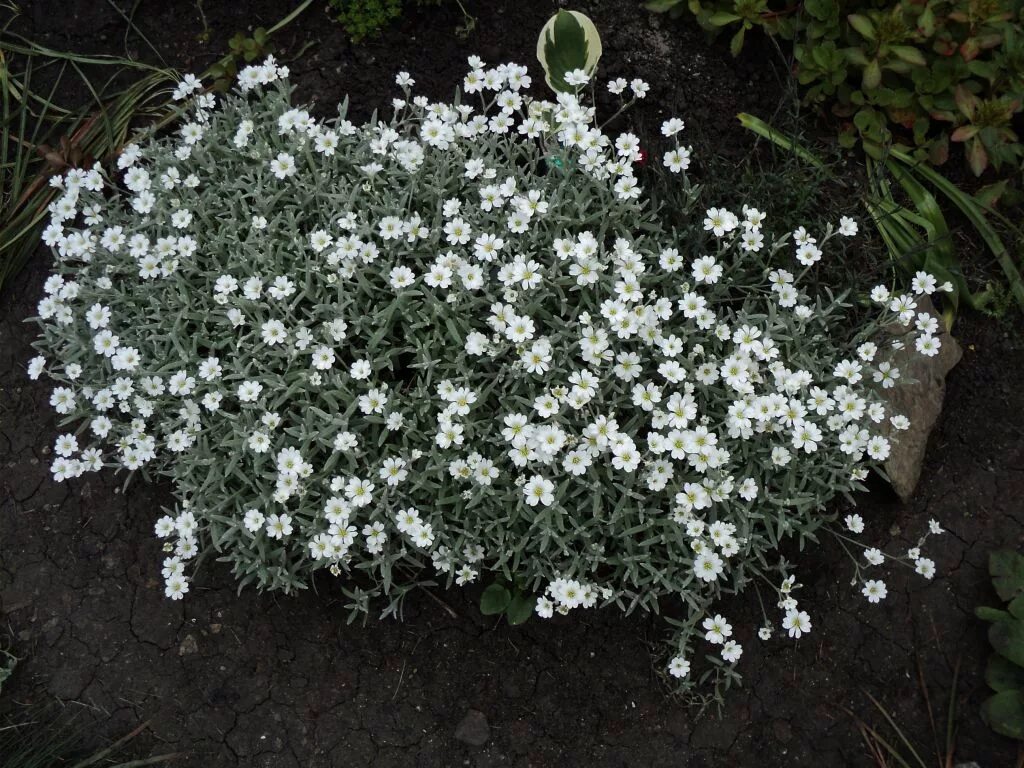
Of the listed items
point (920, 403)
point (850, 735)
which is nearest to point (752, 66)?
point (920, 403)

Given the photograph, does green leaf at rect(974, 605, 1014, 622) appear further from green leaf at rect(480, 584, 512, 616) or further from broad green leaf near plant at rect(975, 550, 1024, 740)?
green leaf at rect(480, 584, 512, 616)

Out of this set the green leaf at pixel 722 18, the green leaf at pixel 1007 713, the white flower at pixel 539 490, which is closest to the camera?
the white flower at pixel 539 490

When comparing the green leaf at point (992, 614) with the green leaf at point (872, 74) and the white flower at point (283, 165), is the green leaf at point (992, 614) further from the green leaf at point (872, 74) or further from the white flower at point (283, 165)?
the white flower at point (283, 165)

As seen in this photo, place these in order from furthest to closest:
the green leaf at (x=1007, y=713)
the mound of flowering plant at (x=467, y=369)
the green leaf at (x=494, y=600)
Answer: the green leaf at (x=494, y=600) < the green leaf at (x=1007, y=713) < the mound of flowering plant at (x=467, y=369)

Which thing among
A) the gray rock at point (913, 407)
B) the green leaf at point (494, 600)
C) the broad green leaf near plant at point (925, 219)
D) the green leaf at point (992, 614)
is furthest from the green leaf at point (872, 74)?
the green leaf at point (494, 600)

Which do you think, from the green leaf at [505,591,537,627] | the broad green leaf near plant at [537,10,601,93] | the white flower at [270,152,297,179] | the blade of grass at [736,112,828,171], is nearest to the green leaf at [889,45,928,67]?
the blade of grass at [736,112,828,171]

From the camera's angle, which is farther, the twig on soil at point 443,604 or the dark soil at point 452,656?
the twig on soil at point 443,604

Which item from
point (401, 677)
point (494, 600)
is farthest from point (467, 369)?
point (401, 677)

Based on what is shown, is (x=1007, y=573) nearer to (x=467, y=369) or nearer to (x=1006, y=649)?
(x=1006, y=649)
